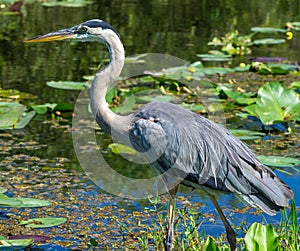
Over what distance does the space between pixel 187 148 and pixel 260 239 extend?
3.22 feet

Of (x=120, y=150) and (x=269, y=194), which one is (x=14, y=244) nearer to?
(x=269, y=194)

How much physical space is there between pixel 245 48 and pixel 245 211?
4.73 m

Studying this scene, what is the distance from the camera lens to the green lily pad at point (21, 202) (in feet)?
13.8

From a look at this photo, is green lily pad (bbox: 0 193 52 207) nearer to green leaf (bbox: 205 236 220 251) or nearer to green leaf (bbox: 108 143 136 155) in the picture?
green leaf (bbox: 108 143 136 155)

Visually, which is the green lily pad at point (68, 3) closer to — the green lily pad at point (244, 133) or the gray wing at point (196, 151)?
the green lily pad at point (244, 133)

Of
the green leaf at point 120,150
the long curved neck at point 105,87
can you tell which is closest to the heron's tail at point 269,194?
the long curved neck at point 105,87

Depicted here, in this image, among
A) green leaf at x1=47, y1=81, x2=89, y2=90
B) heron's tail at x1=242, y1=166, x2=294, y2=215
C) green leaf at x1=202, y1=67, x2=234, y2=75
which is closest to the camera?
heron's tail at x1=242, y1=166, x2=294, y2=215

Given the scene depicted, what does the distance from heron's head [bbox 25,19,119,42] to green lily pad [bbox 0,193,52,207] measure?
3.20 feet

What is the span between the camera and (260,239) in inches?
125

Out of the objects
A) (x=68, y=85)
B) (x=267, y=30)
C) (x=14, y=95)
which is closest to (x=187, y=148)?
(x=68, y=85)

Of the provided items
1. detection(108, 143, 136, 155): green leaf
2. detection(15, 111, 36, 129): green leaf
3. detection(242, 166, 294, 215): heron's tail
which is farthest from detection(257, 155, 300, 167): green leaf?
detection(15, 111, 36, 129): green leaf

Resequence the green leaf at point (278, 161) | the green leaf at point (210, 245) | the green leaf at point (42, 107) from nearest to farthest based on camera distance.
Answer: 1. the green leaf at point (210, 245)
2. the green leaf at point (278, 161)
3. the green leaf at point (42, 107)

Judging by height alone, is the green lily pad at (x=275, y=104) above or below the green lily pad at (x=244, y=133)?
above

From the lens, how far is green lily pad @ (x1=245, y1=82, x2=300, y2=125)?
19.3ft
